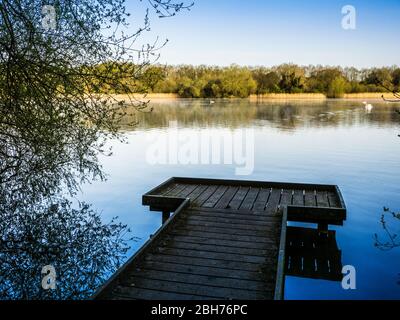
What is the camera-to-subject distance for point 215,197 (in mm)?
8172

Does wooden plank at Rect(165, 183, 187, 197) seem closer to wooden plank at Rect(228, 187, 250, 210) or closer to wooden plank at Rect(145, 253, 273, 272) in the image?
wooden plank at Rect(228, 187, 250, 210)

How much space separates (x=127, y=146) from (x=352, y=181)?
13.0 m

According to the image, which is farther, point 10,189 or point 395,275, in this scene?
point 10,189

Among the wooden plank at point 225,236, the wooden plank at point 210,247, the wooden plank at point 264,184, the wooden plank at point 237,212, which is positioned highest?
the wooden plank at point 264,184

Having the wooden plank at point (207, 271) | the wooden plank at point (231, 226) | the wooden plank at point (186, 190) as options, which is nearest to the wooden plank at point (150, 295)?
the wooden plank at point (207, 271)

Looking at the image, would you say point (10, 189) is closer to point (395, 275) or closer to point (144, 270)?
point (144, 270)

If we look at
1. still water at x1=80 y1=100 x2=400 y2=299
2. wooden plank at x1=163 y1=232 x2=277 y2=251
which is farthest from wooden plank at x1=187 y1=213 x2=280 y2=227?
still water at x1=80 y1=100 x2=400 y2=299

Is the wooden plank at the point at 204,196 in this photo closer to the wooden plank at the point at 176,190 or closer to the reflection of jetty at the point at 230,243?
the reflection of jetty at the point at 230,243

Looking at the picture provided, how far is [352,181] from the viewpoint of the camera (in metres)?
13.6

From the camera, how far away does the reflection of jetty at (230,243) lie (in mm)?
4652

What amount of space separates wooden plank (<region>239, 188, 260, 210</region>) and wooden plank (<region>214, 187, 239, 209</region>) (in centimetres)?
30

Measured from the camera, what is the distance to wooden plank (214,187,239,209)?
7629 mm

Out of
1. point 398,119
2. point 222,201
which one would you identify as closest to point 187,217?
point 222,201
